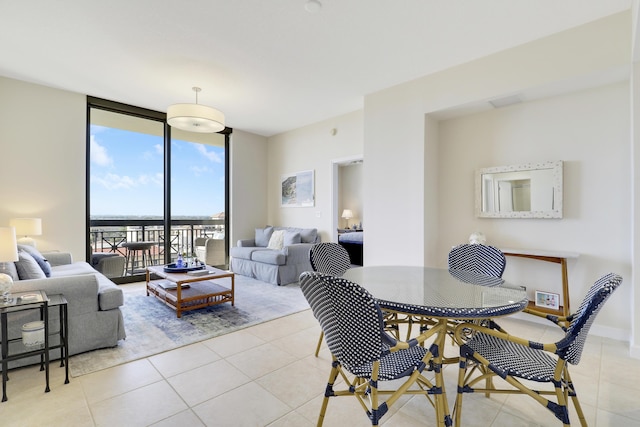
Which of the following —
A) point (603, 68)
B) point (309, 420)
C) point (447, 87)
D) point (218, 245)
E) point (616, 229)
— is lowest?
point (309, 420)

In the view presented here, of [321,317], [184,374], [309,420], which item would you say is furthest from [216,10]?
[309,420]

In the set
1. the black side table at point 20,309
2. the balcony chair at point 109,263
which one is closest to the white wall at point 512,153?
the black side table at point 20,309

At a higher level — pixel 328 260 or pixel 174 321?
pixel 328 260

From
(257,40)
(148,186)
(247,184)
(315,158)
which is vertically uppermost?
(257,40)

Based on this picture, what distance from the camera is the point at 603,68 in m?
2.60

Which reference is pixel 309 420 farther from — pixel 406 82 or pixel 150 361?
pixel 406 82

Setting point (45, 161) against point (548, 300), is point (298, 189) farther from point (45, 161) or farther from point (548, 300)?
point (548, 300)

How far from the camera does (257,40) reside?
118 inches

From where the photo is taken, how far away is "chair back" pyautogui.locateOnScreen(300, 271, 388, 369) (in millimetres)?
1248

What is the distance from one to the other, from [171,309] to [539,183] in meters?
4.42

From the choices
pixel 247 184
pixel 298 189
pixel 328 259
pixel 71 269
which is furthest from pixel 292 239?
pixel 71 269

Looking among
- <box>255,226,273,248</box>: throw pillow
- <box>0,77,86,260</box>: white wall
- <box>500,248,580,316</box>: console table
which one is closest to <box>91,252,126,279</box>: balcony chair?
<box>0,77,86,260</box>: white wall

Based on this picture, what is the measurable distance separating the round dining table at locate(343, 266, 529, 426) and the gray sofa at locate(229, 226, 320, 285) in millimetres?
2844

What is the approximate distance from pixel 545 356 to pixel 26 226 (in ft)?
17.6
